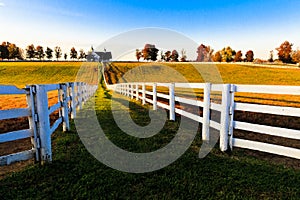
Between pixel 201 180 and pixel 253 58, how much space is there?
11111 cm

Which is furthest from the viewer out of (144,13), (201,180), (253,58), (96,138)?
(253,58)

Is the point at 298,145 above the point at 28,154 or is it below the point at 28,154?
below

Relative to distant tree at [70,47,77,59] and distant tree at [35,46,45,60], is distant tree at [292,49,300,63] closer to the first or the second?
distant tree at [70,47,77,59]

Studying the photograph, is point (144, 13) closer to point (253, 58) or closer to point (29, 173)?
point (29, 173)

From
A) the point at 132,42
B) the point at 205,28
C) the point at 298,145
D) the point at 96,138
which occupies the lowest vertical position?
the point at 298,145

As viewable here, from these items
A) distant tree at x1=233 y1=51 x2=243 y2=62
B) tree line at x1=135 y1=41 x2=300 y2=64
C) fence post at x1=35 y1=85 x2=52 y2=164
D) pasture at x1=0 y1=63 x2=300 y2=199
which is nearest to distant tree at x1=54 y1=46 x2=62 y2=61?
tree line at x1=135 y1=41 x2=300 y2=64

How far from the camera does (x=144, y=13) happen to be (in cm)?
1973

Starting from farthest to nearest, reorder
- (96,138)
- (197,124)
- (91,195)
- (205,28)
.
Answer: (205,28), (197,124), (96,138), (91,195)

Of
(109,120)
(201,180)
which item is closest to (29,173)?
(201,180)

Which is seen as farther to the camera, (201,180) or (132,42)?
(132,42)

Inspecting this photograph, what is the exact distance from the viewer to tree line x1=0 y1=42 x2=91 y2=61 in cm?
7412

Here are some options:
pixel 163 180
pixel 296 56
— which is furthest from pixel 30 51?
pixel 296 56

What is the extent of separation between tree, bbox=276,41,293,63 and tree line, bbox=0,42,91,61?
82.2 m

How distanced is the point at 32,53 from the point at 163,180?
111573 mm
